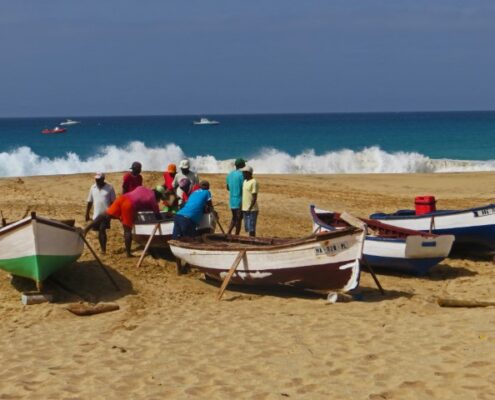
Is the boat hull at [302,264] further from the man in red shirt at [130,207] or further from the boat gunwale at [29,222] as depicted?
the boat gunwale at [29,222]

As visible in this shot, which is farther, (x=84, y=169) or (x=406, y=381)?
(x=84, y=169)

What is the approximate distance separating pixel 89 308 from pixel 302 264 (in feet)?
9.96

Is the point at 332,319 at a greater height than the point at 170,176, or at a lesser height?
lesser

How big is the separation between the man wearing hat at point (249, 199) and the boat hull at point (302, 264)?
2.07 meters

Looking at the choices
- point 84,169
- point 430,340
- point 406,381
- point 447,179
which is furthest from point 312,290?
point 84,169

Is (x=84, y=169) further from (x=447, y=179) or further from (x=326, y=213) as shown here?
(x=326, y=213)

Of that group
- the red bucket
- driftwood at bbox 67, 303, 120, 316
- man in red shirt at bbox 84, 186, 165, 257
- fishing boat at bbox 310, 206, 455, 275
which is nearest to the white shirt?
man in red shirt at bbox 84, 186, 165, 257

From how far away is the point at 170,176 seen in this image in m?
14.3

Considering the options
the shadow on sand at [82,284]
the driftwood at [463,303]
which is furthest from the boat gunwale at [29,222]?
the driftwood at [463,303]

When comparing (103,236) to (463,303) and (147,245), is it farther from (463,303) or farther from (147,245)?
(463,303)

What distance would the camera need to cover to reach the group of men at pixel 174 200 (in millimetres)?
12750

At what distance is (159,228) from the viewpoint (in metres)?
13.4

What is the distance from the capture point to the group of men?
12750 millimetres

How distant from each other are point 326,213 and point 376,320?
512cm
